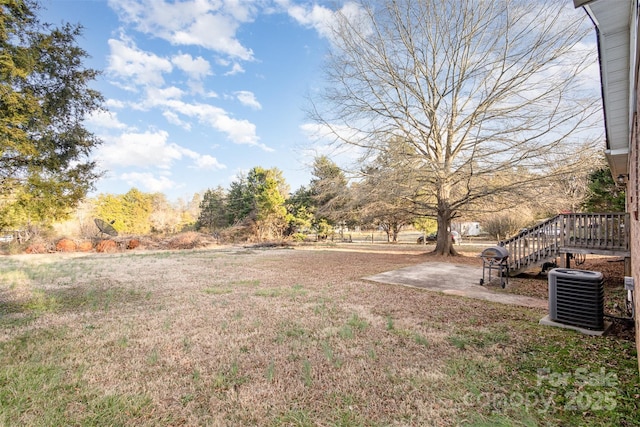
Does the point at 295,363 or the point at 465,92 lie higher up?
the point at 465,92

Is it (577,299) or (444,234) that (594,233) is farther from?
(444,234)

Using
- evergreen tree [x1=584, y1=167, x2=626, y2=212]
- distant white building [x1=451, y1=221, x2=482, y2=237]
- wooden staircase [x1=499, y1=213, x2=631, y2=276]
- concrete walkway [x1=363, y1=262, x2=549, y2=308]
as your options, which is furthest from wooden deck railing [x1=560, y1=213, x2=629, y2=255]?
distant white building [x1=451, y1=221, x2=482, y2=237]

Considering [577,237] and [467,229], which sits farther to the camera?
[467,229]

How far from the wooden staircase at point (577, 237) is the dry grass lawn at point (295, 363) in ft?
11.7

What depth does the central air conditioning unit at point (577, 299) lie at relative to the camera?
3973mm

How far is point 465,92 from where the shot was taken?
42.0 ft

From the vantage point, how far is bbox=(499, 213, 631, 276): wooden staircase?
6.82 m

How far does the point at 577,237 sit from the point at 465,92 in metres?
8.16

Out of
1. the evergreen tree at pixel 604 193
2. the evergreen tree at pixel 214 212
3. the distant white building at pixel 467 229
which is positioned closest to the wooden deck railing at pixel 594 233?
the evergreen tree at pixel 604 193

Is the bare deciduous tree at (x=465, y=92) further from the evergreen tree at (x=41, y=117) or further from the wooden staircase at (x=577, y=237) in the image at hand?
the evergreen tree at (x=41, y=117)

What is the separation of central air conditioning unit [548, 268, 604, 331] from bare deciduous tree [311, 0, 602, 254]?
7429 mm

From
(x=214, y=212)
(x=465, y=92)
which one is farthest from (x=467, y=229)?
(x=214, y=212)

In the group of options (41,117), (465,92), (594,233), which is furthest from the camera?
(465,92)

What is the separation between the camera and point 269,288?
7266 millimetres
